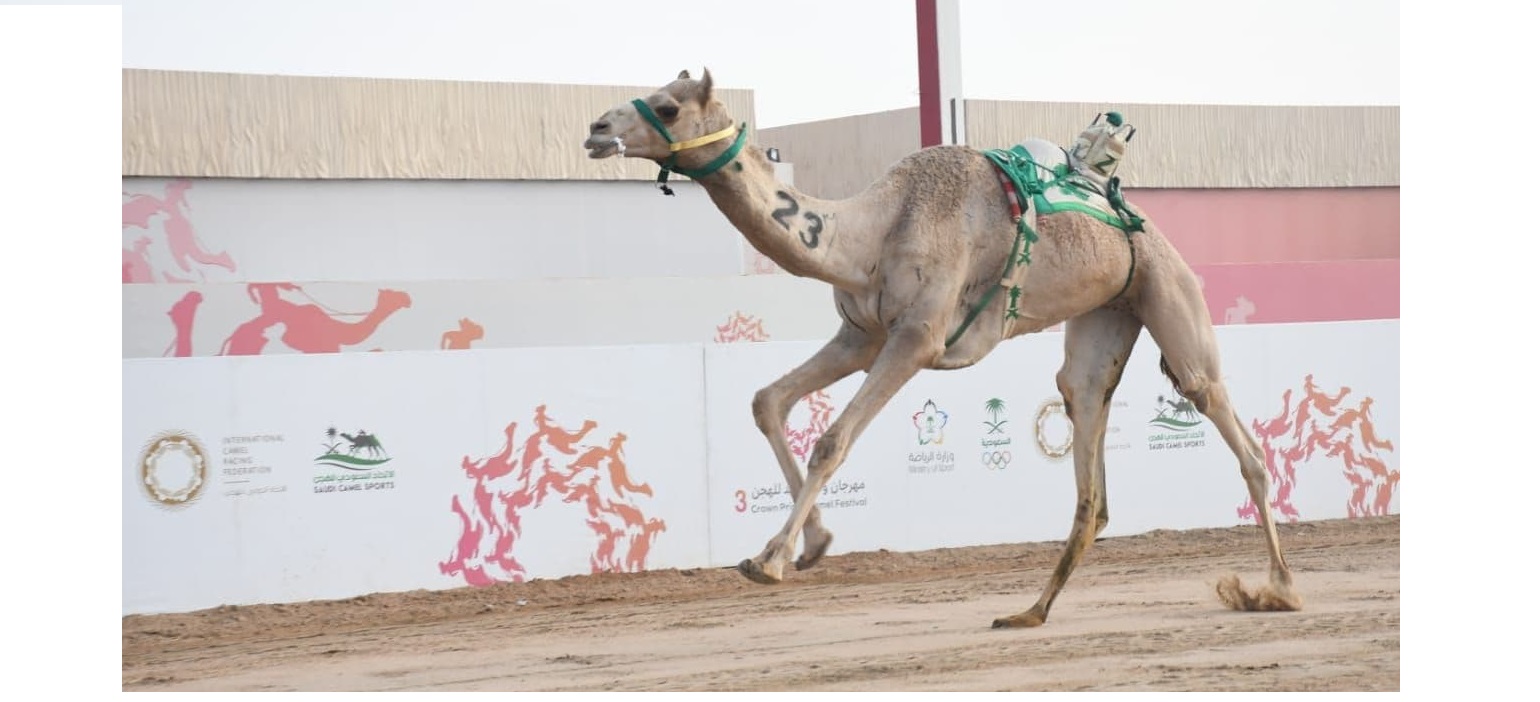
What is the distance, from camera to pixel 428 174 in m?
24.3

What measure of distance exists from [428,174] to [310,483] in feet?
35.6

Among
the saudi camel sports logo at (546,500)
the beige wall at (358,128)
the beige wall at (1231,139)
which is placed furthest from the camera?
the beige wall at (1231,139)

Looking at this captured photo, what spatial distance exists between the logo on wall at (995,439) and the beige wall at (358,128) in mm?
9295

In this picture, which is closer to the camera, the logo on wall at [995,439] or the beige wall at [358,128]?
the logo on wall at [995,439]

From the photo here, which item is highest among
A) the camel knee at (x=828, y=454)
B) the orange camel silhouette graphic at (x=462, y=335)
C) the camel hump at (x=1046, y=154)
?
the camel hump at (x=1046, y=154)

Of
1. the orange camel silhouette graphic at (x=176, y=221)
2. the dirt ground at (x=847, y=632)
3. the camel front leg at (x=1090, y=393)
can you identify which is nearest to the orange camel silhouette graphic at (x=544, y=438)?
the dirt ground at (x=847, y=632)

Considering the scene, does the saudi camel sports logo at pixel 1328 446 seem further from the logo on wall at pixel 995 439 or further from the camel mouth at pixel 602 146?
the camel mouth at pixel 602 146

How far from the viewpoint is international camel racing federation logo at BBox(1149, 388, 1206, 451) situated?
1772 cm

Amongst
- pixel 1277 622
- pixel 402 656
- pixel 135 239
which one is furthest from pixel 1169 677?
pixel 135 239

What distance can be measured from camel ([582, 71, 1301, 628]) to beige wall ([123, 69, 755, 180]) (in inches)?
577

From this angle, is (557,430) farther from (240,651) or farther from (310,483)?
(240,651)

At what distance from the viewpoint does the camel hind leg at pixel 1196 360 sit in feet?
34.9

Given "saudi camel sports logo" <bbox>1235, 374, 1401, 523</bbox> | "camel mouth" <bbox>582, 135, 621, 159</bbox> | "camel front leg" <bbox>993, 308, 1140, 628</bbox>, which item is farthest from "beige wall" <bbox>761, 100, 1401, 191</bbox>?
"camel mouth" <bbox>582, 135, 621, 159</bbox>

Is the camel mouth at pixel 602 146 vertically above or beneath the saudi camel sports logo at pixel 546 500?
above
